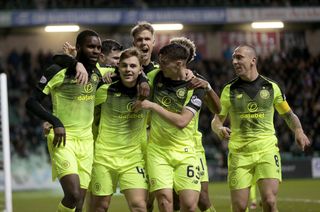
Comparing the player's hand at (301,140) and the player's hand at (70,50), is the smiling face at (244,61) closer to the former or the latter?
the player's hand at (301,140)

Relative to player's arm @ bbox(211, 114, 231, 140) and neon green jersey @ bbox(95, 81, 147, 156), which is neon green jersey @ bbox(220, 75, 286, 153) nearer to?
player's arm @ bbox(211, 114, 231, 140)

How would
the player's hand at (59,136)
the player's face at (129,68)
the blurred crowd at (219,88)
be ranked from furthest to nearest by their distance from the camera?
the blurred crowd at (219,88)
the player's face at (129,68)
the player's hand at (59,136)

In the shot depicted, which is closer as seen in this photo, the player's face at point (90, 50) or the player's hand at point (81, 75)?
the player's hand at point (81, 75)

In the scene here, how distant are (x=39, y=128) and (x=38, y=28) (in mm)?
6124

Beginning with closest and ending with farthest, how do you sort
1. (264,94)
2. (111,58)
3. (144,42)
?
1. (144,42)
2. (264,94)
3. (111,58)

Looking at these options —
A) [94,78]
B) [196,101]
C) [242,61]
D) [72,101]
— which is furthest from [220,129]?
[72,101]

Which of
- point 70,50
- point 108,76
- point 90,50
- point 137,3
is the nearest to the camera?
point 108,76

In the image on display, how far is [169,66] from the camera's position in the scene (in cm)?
974

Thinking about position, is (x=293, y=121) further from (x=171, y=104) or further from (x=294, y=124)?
(x=171, y=104)

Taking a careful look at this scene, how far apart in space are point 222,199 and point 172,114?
390 inches

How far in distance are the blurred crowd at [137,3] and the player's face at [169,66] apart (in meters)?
21.4

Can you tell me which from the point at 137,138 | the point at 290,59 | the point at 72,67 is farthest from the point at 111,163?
the point at 290,59

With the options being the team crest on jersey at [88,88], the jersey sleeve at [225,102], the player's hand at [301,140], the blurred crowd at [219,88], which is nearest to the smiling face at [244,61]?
the jersey sleeve at [225,102]

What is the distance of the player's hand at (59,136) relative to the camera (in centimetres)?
955
